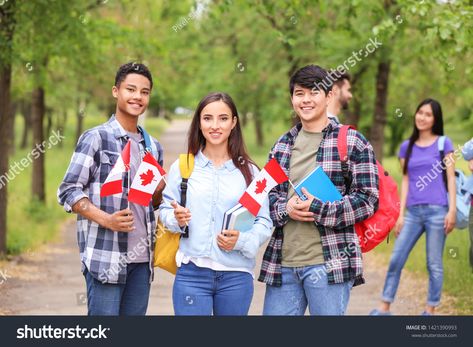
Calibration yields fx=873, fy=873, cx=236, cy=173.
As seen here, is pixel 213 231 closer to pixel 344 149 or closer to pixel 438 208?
pixel 344 149

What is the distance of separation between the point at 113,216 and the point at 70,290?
579cm

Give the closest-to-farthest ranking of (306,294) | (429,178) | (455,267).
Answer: (306,294) < (429,178) < (455,267)

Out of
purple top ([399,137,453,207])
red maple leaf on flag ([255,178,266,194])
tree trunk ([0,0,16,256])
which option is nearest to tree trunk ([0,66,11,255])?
tree trunk ([0,0,16,256])

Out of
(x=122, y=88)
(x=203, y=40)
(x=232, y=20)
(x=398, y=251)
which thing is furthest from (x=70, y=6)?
(x=203, y=40)

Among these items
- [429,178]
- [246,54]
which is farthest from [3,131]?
[246,54]

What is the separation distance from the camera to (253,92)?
86.8 feet

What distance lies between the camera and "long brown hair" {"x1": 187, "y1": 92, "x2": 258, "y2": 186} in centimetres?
488

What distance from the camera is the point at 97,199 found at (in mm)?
4934

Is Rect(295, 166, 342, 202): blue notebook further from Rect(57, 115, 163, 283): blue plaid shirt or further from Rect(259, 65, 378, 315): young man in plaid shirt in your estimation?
Rect(57, 115, 163, 283): blue plaid shirt

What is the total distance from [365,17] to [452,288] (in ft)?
19.9

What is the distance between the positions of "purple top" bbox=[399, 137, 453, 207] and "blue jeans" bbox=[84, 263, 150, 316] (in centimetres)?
388

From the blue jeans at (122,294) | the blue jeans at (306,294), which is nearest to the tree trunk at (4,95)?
the blue jeans at (122,294)

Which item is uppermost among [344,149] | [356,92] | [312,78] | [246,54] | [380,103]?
[246,54]
